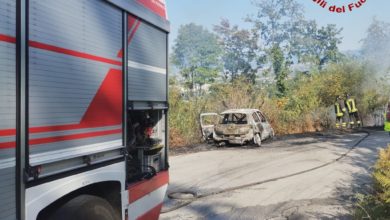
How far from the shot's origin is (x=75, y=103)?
9.71ft

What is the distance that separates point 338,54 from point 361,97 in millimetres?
18035

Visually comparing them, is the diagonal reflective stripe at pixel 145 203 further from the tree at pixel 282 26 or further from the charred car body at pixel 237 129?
the tree at pixel 282 26

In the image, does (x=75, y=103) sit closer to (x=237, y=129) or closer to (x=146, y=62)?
(x=146, y=62)

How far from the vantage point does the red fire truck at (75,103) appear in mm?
2352

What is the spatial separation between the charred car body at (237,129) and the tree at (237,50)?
19.4m

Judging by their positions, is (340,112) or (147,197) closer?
(147,197)

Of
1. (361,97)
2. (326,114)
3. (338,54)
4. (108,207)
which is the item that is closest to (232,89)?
(326,114)

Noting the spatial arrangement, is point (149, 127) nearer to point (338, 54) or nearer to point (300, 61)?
point (300, 61)

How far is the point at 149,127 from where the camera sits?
4.94m

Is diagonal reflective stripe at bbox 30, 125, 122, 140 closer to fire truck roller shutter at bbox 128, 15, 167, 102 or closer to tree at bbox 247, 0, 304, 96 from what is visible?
fire truck roller shutter at bbox 128, 15, 167, 102

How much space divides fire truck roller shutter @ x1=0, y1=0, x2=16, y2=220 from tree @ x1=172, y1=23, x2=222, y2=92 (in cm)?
3086

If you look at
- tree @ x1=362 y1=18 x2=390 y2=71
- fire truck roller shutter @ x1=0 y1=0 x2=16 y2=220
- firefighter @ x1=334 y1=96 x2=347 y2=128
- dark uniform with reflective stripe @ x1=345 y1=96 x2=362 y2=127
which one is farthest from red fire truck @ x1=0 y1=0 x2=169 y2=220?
tree @ x1=362 y1=18 x2=390 y2=71

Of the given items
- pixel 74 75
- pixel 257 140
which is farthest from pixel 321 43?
pixel 74 75

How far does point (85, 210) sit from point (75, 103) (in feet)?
2.77
